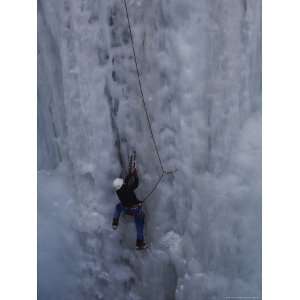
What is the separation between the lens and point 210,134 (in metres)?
2.25

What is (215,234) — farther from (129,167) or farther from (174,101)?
(174,101)

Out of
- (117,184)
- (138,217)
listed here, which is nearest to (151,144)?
(117,184)

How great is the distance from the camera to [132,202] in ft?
7.47

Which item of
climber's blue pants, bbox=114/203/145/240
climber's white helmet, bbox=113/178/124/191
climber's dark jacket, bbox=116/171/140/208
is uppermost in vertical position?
climber's white helmet, bbox=113/178/124/191

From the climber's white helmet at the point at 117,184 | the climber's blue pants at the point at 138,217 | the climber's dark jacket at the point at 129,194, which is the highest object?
the climber's white helmet at the point at 117,184

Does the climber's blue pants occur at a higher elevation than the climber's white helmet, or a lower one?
lower

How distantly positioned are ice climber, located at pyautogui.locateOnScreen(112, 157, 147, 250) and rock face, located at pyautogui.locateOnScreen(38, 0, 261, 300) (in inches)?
1.6

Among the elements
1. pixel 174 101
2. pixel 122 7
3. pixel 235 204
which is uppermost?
pixel 122 7

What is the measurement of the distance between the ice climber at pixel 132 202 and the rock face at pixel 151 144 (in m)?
0.04

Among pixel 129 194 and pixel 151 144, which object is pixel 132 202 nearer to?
pixel 129 194

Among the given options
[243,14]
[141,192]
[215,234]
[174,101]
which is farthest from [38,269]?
[243,14]

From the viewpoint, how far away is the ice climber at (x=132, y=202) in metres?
2.27

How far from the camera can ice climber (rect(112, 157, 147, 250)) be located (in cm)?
227

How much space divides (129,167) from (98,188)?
7.9 inches
